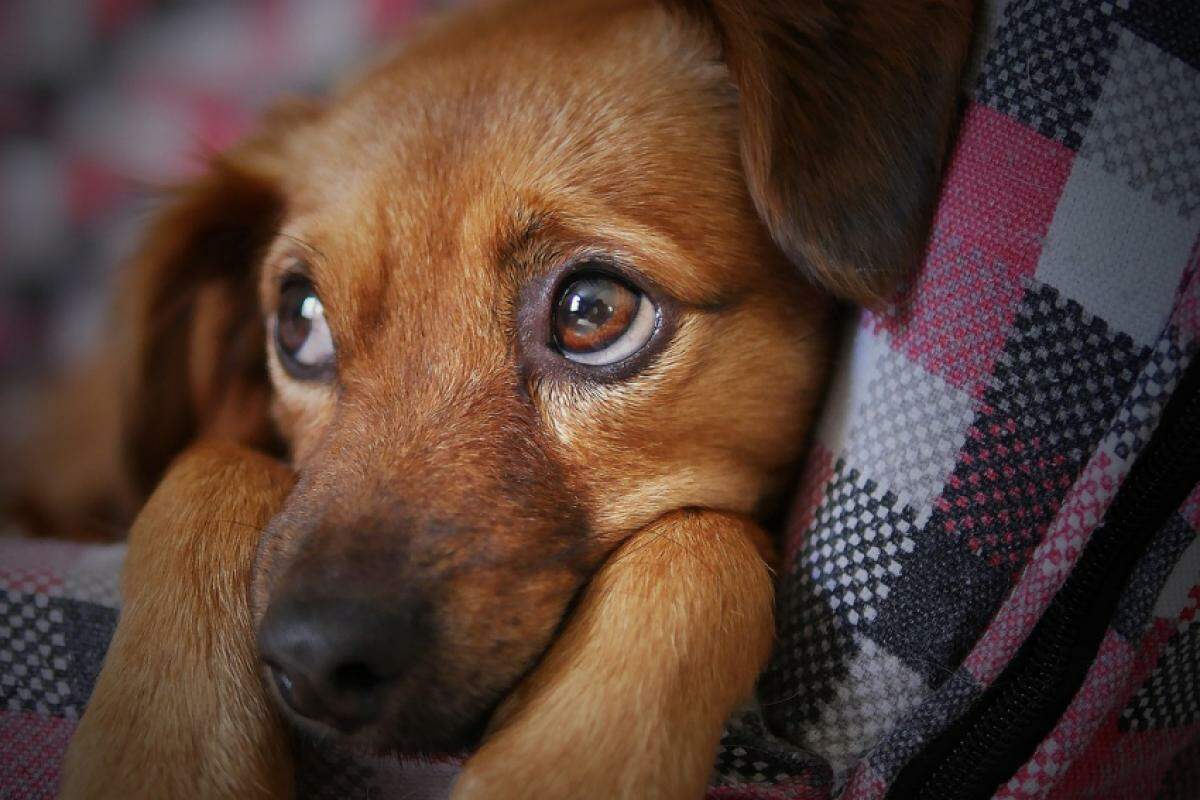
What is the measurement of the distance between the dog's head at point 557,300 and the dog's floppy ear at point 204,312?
0.39 metres

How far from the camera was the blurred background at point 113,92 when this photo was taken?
251 centimetres

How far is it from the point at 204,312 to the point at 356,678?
117cm

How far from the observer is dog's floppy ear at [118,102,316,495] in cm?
178

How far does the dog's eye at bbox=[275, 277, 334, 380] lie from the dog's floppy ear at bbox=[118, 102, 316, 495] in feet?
0.93

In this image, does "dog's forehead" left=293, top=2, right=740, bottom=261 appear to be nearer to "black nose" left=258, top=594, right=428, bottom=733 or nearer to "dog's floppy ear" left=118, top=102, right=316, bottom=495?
"dog's floppy ear" left=118, top=102, right=316, bottom=495

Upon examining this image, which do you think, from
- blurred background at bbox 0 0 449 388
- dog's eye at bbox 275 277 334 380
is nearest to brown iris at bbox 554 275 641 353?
dog's eye at bbox 275 277 334 380

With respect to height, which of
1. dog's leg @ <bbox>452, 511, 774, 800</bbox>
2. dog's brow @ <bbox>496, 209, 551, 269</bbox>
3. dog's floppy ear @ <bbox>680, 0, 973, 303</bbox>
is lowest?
dog's leg @ <bbox>452, 511, 774, 800</bbox>

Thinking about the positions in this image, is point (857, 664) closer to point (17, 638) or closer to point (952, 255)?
point (952, 255)

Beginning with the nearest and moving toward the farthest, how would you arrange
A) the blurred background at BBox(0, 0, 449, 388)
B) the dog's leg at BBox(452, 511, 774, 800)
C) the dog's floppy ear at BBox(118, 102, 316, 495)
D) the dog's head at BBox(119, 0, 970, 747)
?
the dog's leg at BBox(452, 511, 774, 800) < the dog's head at BBox(119, 0, 970, 747) < the dog's floppy ear at BBox(118, 102, 316, 495) < the blurred background at BBox(0, 0, 449, 388)

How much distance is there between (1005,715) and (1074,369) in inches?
16.3

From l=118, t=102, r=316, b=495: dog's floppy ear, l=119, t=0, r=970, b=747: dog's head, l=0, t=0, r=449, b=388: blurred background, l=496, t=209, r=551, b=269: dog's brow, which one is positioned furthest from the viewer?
l=0, t=0, r=449, b=388: blurred background

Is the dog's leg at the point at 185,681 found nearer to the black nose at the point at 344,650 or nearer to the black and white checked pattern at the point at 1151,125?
the black nose at the point at 344,650

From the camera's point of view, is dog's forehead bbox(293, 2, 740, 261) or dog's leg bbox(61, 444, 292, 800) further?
dog's forehead bbox(293, 2, 740, 261)

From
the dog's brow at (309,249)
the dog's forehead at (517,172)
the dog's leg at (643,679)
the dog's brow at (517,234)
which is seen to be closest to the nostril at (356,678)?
the dog's leg at (643,679)
